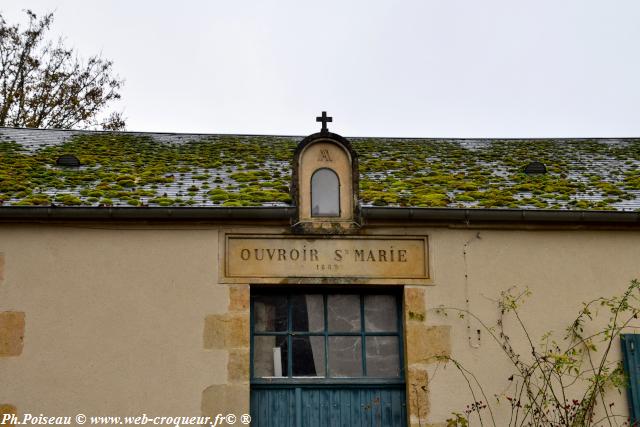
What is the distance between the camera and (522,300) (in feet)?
30.7

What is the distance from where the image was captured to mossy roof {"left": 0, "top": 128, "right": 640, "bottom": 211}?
9797mm

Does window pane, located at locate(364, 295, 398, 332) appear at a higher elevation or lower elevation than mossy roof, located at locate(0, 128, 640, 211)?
lower

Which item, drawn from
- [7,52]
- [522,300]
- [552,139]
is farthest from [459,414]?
[7,52]

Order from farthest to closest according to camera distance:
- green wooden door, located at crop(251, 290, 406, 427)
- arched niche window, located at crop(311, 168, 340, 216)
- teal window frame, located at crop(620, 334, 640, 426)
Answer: arched niche window, located at crop(311, 168, 340, 216) → green wooden door, located at crop(251, 290, 406, 427) → teal window frame, located at crop(620, 334, 640, 426)

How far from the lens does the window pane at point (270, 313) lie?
30.9 ft

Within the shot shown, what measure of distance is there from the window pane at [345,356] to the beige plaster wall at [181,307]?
64cm

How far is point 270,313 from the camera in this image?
31.1 ft

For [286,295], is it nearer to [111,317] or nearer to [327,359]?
[327,359]

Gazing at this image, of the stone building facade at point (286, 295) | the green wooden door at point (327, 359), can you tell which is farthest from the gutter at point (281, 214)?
the green wooden door at point (327, 359)

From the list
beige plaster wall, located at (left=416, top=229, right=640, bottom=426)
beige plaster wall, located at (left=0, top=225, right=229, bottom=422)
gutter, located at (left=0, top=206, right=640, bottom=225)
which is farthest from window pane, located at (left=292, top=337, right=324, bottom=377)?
gutter, located at (left=0, top=206, right=640, bottom=225)

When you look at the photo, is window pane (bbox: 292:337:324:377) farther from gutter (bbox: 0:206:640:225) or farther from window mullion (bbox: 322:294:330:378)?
gutter (bbox: 0:206:640:225)

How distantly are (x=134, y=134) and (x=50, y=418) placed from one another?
254 inches

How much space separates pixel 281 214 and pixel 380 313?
1599mm

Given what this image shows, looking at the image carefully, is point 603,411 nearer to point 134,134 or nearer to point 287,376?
point 287,376
